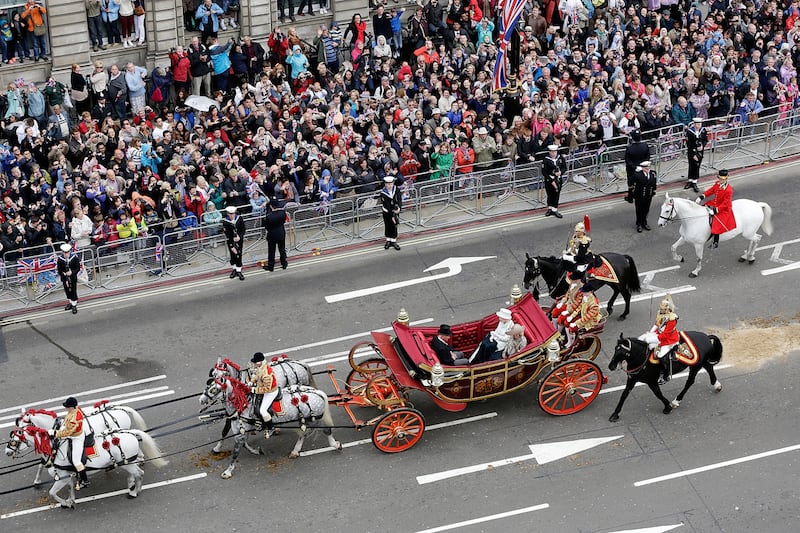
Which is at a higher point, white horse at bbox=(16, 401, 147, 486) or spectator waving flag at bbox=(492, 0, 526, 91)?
spectator waving flag at bbox=(492, 0, 526, 91)

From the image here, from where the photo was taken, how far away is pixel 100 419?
2333 cm

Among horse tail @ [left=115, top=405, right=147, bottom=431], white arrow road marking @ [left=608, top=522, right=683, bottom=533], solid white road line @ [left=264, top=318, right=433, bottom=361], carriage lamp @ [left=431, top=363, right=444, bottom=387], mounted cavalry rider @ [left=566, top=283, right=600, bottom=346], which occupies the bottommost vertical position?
white arrow road marking @ [left=608, top=522, right=683, bottom=533]

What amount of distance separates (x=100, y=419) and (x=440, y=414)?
249 inches

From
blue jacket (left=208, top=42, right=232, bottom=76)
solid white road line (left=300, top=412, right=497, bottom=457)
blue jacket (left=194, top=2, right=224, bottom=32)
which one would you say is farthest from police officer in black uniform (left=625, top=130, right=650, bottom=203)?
blue jacket (left=194, top=2, right=224, bottom=32)

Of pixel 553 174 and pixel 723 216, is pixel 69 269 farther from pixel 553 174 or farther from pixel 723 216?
pixel 723 216

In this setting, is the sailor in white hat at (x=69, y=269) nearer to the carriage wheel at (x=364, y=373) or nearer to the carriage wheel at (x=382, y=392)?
the carriage wheel at (x=364, y=373)

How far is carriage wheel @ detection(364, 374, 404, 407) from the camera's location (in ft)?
80.4

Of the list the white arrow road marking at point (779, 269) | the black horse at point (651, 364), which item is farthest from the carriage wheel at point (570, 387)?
the white arrow road marking at point (779, 269)

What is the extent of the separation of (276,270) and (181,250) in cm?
221

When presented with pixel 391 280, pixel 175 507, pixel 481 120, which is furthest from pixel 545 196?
pixel 175 507

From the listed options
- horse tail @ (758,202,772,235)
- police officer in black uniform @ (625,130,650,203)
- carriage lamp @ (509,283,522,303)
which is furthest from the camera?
police officer in black uniform @ (625,130,650,203)

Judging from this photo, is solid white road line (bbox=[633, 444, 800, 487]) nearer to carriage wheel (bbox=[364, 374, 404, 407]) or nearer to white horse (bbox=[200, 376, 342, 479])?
carriage wheel (bbox=[364, 374, 404, 407])

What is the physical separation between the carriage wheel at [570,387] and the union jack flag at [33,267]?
1164cm

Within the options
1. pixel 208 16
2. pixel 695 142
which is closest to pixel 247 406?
pixel 695 142
